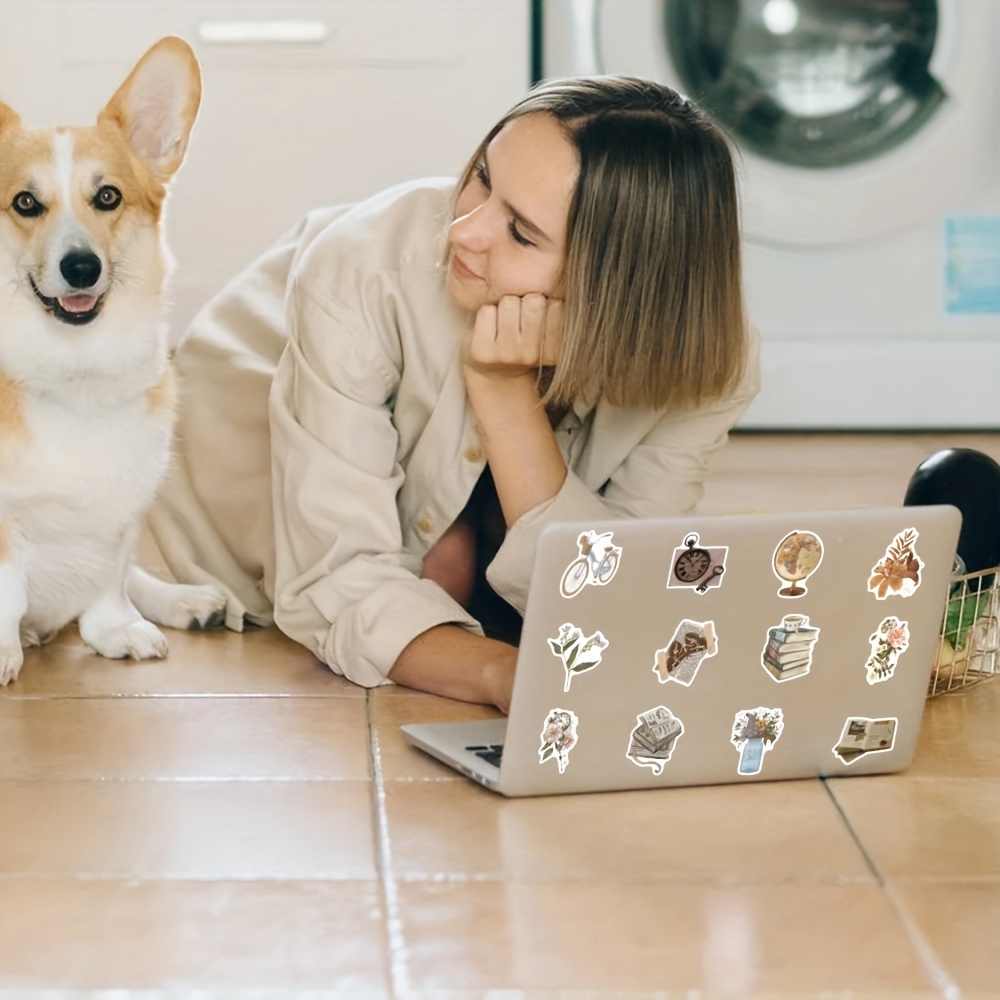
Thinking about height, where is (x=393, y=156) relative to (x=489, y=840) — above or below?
above

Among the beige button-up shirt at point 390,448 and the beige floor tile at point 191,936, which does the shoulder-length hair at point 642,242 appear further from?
the beige floor tile at point 191,936

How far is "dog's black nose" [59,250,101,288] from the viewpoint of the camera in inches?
67.7

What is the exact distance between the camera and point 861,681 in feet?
4.83

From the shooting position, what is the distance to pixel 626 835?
136 cm

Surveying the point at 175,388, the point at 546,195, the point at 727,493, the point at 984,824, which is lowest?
the point at 727,493

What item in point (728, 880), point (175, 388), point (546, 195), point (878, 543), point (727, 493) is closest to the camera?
point (728, 880)

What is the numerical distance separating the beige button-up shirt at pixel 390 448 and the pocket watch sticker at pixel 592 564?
14.2 inches

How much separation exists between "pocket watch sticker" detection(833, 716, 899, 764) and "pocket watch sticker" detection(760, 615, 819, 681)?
93 millimetres

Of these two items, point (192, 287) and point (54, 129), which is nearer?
point (54, 129)

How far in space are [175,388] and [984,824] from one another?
3.58 feet

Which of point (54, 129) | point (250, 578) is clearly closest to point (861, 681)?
point (250, 578)

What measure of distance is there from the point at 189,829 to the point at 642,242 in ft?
2.41

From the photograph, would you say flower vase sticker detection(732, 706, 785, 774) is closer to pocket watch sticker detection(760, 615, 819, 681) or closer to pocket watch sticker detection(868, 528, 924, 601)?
pocket watch sticker detection(760, 615, 819, 681)

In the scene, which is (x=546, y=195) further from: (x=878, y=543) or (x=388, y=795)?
(x=388, y=795)
